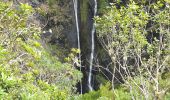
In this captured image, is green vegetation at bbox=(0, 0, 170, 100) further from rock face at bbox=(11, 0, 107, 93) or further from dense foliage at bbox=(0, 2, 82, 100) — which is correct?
rock face at bbox=(11, 0, 107, 93)

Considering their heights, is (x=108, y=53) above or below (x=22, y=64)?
below

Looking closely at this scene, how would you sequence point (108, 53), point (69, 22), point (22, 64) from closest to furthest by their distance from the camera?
point (22, 64), point (108, 53), point (69, 22)

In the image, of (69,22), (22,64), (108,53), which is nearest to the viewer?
(22,64)

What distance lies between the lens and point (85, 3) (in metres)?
15.5

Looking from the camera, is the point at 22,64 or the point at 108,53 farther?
the point at 108,53

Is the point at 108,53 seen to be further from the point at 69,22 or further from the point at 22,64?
the point at 69,22

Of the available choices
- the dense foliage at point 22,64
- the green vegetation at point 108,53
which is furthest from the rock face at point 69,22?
the dense foliage at point 22,64

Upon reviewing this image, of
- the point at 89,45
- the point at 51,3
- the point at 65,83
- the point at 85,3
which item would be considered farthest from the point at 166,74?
the point at 51,3

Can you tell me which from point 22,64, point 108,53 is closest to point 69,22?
point 108,53

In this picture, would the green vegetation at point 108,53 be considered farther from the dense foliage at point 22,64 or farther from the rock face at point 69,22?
the rock face at point 69,22

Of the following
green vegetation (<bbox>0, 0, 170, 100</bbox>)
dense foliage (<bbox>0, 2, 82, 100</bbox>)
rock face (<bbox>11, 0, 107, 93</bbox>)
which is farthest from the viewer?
rock face (<bbox>11, 0, 107, 93</bbox>)

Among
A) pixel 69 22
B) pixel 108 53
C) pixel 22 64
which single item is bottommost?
pixel 69 22

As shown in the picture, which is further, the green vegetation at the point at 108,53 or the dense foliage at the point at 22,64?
the green vegetation at the point at 108,53

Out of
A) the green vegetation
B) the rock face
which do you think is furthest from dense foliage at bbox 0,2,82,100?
the rock face
